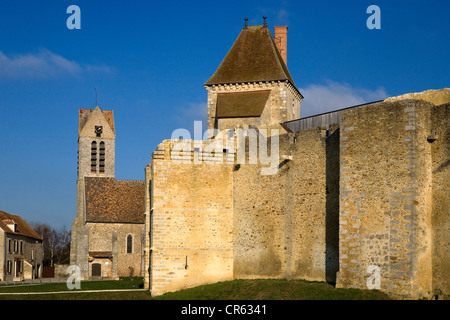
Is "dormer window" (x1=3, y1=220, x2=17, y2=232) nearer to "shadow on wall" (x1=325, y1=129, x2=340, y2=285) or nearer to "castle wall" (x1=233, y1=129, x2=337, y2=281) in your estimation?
"castle wall" (x1=233, y1=129, x2=337, y2=281)

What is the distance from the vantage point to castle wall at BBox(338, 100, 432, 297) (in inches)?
765

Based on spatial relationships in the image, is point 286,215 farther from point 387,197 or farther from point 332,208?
point 387,197

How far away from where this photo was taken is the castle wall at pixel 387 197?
19438 mm

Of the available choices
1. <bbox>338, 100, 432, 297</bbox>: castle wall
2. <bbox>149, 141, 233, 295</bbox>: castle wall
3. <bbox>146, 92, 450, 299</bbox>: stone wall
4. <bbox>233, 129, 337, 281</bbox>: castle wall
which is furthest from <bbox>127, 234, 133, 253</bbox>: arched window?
<bbox>338, 100, 432, 297</bbox>: castle wall

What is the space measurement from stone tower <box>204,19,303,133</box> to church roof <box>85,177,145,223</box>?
20.1 m

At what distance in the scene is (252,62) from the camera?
37969 mm

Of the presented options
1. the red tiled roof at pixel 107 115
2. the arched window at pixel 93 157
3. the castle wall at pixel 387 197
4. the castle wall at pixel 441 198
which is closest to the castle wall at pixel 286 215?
the castle wall at pixel 387 197

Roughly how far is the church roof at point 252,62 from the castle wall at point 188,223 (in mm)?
11305

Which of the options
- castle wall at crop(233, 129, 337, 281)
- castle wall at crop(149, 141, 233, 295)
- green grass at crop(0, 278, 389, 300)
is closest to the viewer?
green grass at crop(0, 278, 389, 300)
